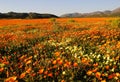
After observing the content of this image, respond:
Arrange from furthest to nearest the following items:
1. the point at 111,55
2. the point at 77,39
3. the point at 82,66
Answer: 1. the point at 77,39
2. the point at 111,55
3. the point at 82,66

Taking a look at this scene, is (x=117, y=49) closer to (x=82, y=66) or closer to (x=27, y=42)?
(x=82, y=66)

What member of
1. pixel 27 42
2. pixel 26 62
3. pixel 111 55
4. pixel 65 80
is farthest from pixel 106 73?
pixel 27 42

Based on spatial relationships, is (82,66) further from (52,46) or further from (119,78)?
(52,46)

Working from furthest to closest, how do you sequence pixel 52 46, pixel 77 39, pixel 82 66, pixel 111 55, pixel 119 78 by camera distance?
pixel 77 39 → pixel 52 46 → pixel 111 55 → pixel 82 66 → pixel 119 78

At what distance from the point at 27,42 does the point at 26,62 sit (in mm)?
3536

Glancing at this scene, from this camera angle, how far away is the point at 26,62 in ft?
24.2

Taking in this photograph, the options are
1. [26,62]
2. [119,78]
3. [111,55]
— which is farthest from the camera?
[111,55]

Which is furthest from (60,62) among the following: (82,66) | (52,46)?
(52,46)

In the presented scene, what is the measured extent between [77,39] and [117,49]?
2363 millimetres

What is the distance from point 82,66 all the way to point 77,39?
369 cm

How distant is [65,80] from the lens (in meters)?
6.14

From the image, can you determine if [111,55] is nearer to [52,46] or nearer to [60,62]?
[60,62]

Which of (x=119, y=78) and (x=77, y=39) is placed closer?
(x=119, y=78)

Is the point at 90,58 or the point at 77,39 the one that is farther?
the point at 77,39
